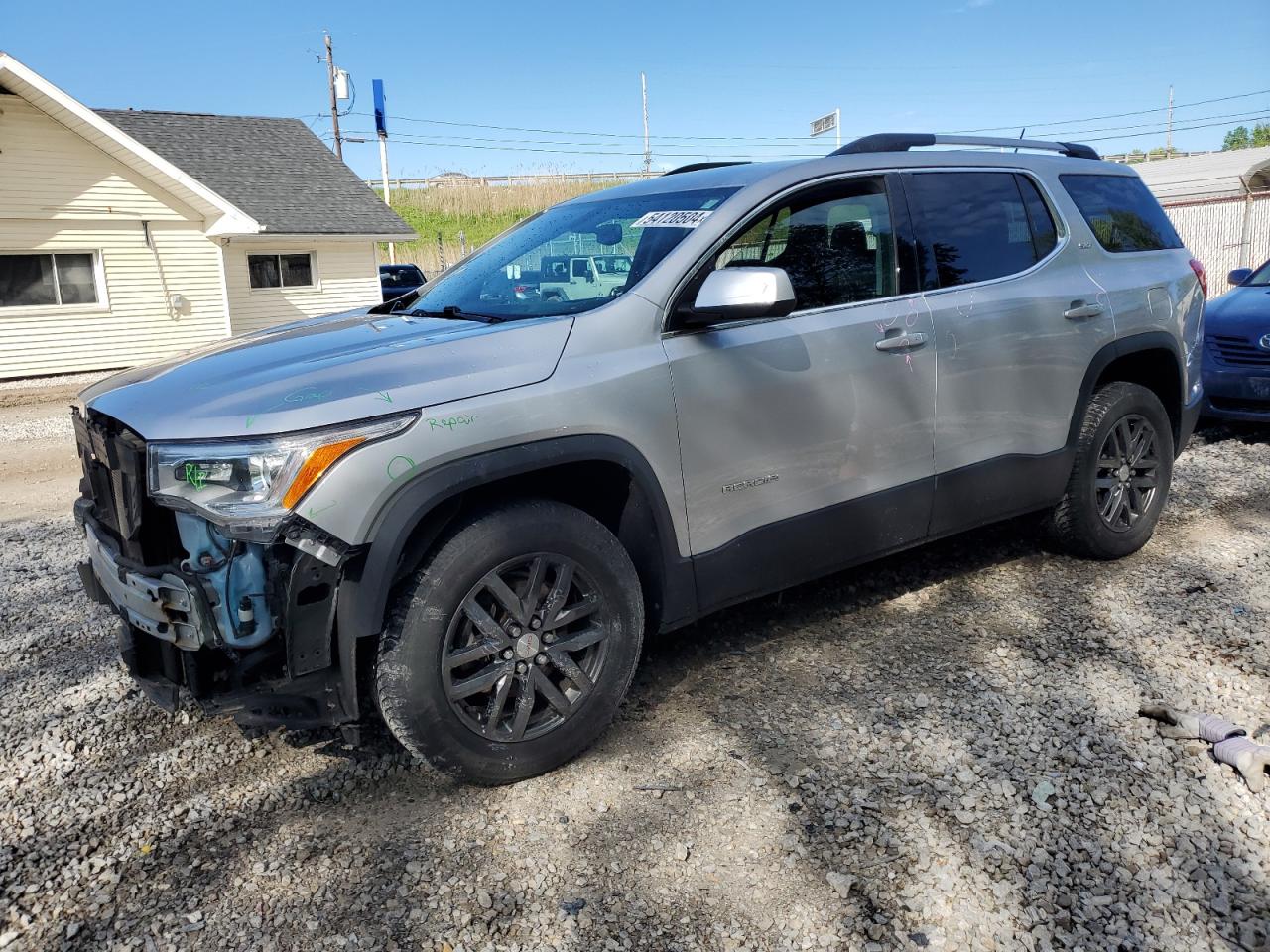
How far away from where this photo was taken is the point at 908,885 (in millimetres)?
2562

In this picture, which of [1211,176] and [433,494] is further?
[1211,176]

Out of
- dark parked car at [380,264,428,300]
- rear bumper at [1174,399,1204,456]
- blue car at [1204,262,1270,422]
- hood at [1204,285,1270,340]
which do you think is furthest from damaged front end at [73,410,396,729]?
dark parked car at [380,264,428,300]

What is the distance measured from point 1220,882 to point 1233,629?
1909 millimetres

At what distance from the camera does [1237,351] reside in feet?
25.1

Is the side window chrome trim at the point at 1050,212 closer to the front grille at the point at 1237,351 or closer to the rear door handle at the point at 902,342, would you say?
the rear door handle at the point at 902,342

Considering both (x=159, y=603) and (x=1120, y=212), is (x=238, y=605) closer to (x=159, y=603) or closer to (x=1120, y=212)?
(x=159, y=603)

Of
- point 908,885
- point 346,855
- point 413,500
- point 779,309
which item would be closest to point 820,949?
point 908,885

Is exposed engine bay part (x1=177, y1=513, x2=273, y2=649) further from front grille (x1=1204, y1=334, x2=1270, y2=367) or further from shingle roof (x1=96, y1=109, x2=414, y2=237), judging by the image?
shingle roof (x1=96, y1=109, x2=414, y2=237)

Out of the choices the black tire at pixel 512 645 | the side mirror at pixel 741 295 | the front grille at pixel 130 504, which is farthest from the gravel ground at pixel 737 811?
the side mirror at pixel 741 295

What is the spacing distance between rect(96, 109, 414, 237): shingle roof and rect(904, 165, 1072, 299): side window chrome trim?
1930 cm

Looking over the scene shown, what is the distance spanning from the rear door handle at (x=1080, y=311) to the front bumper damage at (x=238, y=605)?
11.0 ft

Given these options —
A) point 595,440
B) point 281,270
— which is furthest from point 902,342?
point 281,270

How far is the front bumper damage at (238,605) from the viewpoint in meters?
2.66

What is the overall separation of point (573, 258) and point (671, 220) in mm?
430
